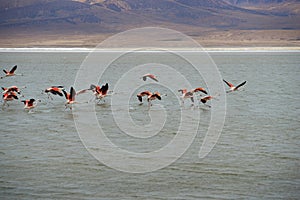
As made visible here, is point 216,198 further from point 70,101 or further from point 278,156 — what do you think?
point 70,101

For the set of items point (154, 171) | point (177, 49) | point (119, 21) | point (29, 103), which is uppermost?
point (119, 21)

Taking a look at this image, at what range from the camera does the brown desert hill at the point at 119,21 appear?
130 m

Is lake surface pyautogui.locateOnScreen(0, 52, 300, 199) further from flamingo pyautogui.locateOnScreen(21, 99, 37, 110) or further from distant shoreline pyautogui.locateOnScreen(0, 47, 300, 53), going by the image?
distant shoreline pyautogui.locateOnScreen(0, 47, 300, 53)

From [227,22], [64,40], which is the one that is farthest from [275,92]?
[227,22]

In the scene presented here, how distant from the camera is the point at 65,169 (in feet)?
37.1

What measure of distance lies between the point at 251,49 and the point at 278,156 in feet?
307

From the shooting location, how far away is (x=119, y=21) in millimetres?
163250

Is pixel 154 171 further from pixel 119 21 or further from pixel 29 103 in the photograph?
pixel 119 21

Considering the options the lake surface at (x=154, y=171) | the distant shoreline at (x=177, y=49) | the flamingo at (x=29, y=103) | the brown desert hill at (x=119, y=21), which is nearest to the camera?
the lake surface at (x=154, y=171)

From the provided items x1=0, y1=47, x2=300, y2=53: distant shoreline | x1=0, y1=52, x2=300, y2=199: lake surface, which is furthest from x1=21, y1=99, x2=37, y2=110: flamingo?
x1=0, y1=47, x2=300, y2=53: distant shoreline

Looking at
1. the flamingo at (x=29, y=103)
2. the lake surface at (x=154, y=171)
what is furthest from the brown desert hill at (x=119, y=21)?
the lake surface at (x=154, y=171)

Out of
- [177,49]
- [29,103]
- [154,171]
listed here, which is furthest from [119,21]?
[154,171]

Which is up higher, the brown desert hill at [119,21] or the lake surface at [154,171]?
the brown desert hill at [119,21]

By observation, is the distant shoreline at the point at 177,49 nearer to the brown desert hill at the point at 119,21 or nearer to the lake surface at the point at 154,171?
the brown desert hill at the point at 119,21
